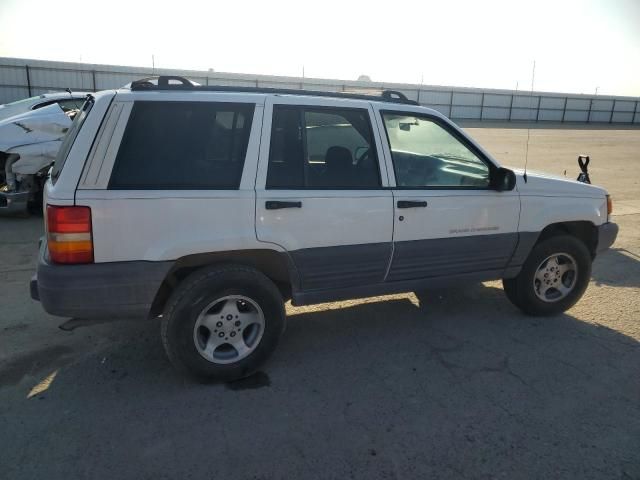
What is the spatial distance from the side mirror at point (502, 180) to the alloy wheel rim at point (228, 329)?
7.20 feet

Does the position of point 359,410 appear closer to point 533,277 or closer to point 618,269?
point 533,277

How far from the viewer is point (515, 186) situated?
4.19 meters

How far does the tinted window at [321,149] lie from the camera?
11.3 ft

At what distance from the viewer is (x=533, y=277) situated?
446 centimetres

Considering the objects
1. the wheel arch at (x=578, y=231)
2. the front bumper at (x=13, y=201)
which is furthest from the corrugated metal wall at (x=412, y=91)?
the wheel arch at (x=578, y=231)

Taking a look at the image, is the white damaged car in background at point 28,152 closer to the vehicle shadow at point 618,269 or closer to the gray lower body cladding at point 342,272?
the gray lower body cladding at point 342,272

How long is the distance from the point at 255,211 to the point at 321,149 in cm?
75

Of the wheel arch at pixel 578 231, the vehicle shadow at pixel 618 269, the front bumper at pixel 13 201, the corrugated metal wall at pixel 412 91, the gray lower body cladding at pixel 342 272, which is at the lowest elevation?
the vehicle shadow at pixel 618 269

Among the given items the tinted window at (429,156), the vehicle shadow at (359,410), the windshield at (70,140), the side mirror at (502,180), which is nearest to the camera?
the vehicle shadow at (359,410)

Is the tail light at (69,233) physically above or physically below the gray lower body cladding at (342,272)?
above

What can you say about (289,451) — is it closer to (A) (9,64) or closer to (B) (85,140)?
(B) (85,140)

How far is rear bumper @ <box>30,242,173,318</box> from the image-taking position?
9.84ft

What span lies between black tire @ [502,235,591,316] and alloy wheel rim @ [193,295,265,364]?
247cm

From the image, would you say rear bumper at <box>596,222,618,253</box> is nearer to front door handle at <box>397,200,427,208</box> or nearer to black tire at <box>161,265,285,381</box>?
front door handle at <box>397,200,427,208</box>
